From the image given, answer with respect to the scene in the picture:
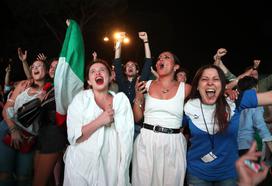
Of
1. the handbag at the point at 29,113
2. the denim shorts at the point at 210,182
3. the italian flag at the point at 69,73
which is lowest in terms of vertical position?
the denim shorts at the point at 210,182

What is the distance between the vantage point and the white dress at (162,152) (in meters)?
3.65

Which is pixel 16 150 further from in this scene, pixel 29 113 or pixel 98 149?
pixel 98 149

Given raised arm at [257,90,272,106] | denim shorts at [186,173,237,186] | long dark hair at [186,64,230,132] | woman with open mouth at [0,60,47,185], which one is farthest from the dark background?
raised arm at [257,90,272,106]

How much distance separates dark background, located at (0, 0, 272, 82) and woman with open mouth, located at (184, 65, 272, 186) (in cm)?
1343

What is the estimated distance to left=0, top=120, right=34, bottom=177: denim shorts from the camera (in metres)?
3.94

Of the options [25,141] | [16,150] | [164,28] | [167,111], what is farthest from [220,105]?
[164,28]

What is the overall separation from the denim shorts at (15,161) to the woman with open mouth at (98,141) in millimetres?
→ 834

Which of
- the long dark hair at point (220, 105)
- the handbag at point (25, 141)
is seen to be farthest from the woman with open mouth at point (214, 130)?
the handbag at point (25, 141)

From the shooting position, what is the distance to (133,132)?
3510 millimetres

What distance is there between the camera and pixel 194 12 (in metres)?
20.6

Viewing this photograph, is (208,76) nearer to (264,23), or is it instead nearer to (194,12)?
(264,23)

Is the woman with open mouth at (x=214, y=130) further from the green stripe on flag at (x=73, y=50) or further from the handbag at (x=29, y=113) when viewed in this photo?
the handbag at (x=29, y=113)

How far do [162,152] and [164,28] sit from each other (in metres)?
20.3

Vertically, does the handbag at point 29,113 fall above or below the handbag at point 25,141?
above
